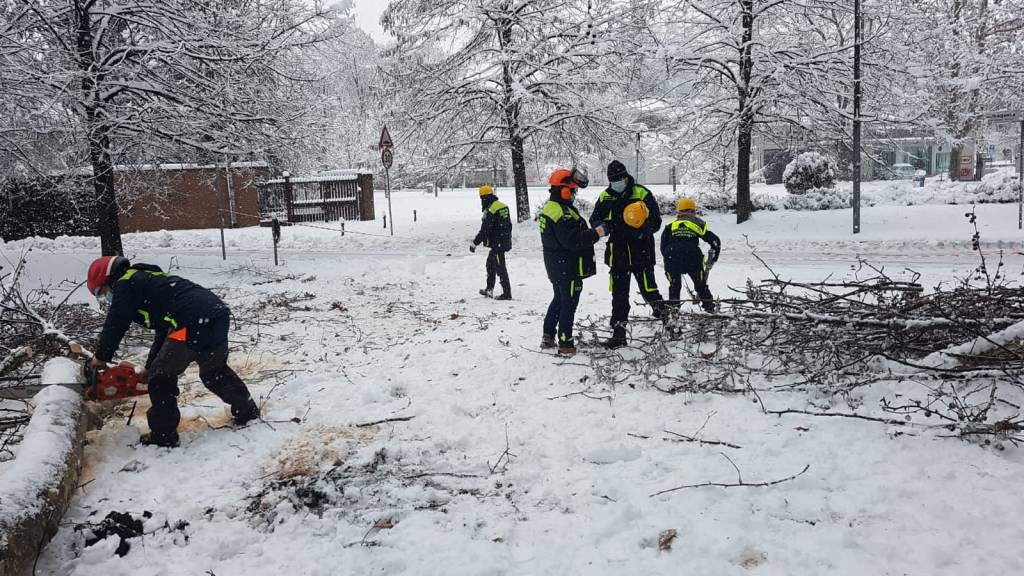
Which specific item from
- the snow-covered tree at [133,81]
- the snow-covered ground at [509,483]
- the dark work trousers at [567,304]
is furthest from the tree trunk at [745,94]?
the snow-covered ground at [509,483]

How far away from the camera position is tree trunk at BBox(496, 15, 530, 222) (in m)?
16.7

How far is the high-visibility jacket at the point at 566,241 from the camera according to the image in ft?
19.0

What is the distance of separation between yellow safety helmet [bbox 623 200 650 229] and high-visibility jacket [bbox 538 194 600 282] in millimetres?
375

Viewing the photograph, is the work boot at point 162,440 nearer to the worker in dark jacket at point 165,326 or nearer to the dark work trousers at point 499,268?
the worker in dark jacket at point 165,326

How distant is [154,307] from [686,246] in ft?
16.7

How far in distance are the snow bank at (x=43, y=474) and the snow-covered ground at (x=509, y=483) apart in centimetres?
19

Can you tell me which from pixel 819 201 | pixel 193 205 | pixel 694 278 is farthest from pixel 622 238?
pixel 193 205

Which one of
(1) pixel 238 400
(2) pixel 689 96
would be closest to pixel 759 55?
(2) pixel 689 96

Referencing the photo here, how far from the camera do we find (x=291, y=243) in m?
17.3

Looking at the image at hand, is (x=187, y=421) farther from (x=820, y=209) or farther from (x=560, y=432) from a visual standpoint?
(x=820, y=209)

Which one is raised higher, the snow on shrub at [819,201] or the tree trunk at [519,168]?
the tree trunk at [519,168]

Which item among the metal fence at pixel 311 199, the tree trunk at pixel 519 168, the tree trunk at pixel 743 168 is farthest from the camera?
the metal fence at pixel 311 199

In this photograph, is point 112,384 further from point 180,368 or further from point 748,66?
point 748,66

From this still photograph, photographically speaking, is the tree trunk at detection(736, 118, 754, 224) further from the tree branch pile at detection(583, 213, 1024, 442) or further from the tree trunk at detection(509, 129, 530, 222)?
the tree branch pile at detection(583, 213, 1024, 442)
